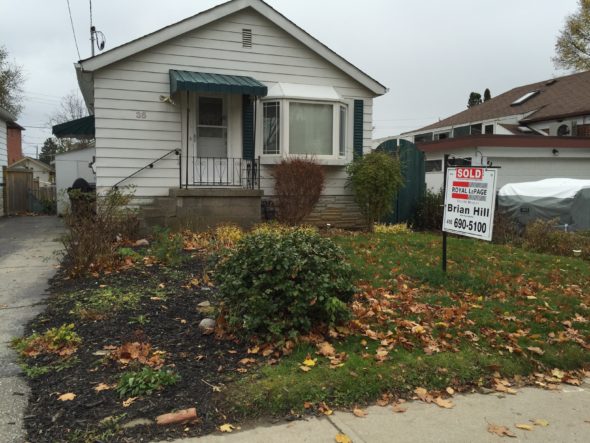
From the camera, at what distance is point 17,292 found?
20.6 feet

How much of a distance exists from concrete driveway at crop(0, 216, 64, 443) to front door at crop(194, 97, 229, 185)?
3.44 m

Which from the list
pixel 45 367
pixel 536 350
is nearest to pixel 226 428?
pixel 45 367

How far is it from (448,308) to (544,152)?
17.2 meters

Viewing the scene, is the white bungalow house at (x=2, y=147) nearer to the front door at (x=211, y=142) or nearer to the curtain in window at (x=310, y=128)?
the front door at (x=211, y=142)

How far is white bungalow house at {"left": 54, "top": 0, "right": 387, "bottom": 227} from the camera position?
414 inches

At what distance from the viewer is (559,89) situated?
27125 mm

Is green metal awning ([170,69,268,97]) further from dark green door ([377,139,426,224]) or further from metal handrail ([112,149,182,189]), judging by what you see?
dark green door ([377,139,426,224])

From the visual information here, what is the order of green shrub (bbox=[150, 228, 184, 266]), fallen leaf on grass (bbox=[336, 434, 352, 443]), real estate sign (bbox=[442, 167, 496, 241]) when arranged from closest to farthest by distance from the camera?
1. fallen leaf on grass (bbox=[336, 434, 352, 443])
2. real estate sign (bbox=[442, 167, 496, 241])
3. green shrub (bbox=[150, 228, 184, 266])

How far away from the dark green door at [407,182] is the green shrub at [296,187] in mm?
2735

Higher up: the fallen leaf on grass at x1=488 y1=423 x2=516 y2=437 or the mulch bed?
the mulch bed

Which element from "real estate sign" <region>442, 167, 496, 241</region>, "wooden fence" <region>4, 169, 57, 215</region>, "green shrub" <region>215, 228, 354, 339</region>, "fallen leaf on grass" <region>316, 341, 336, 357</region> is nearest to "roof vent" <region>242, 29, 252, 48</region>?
"real estate sign" <region>442, 167, 496, 241</region>

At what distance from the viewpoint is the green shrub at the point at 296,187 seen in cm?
1072

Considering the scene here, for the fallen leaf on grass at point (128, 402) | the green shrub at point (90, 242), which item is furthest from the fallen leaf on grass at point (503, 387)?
the green shrub at point (90, 242)

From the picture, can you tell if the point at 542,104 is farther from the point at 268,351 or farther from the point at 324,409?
the point at 324,409
